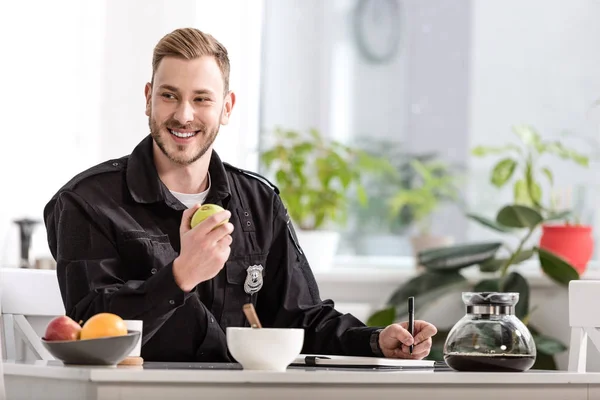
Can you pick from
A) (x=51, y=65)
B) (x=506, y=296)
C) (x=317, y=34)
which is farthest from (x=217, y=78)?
(x=317, y=34)

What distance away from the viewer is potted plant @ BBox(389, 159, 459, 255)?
396cm

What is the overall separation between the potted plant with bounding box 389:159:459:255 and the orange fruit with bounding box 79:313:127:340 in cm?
263

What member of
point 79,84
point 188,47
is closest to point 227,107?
point 188,47

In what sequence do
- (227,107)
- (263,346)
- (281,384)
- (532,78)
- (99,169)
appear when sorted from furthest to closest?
1. (532,78)
2. (227,107)
3. (99,169)
4. (263,346)
5. (281,384)

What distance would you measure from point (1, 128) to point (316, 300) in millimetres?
1241

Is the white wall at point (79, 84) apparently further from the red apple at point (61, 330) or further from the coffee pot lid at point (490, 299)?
the coffee pot lid at point (490, 299)

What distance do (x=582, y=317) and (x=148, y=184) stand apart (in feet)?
3.08

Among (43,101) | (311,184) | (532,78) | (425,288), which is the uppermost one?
(532,78)

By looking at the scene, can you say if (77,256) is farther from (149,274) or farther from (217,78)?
(217,78)

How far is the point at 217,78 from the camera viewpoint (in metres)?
2.11

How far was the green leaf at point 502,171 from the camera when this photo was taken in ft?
11.9

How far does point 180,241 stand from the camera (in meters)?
1.93

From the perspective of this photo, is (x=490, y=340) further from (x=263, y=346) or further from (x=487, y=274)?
(x=487, y=274)

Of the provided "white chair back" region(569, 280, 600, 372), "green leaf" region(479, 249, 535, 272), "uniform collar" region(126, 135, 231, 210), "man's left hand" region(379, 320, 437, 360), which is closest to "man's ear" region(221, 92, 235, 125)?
"uniform collar" region(126, 135, 231, 210)
